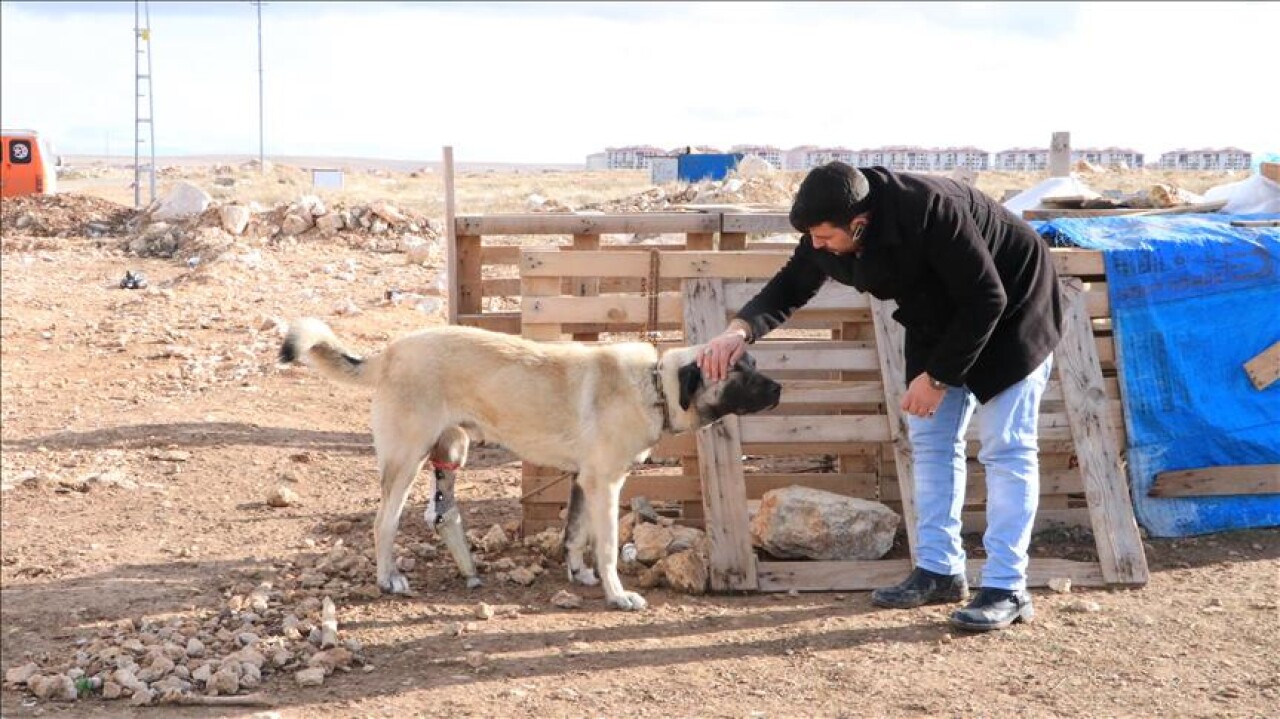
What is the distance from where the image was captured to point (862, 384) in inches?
278

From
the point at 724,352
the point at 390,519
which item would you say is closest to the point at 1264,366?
the point at 724,352

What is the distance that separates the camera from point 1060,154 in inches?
493

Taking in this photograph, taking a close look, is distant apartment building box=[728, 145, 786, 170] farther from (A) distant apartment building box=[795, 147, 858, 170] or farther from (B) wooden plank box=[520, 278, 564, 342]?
(B) wooden plank box=[520, 278, 564, 342]

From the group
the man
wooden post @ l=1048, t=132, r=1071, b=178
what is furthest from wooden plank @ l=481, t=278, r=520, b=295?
wooden post @ l=1048, t=132, r=1071, b=178

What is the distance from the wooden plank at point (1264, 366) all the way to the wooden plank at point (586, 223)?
10.6 ft

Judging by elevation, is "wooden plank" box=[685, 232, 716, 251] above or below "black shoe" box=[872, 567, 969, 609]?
above

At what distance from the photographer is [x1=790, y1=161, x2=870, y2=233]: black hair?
4984 mm

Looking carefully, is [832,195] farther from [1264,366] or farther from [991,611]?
[1264,366]

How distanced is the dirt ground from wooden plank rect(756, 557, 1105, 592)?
0.32 feet

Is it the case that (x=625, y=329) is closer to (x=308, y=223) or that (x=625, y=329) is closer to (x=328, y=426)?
(x=328, y=426)

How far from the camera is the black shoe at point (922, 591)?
6070mm

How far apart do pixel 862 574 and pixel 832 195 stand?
2288mm

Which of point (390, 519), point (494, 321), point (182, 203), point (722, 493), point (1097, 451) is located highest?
point (182, 203)

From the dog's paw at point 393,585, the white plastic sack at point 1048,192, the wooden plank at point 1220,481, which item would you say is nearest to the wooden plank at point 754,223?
the wooden plank at point 1220,481
